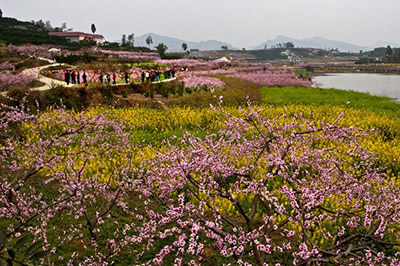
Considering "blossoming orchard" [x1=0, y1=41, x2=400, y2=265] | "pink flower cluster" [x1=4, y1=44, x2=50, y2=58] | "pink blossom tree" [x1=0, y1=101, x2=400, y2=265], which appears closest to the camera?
"pink blossom tree" [x1=0, y1=101, x2=400, y2=265]

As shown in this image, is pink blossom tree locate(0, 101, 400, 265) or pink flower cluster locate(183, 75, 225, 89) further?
pink flower cluster locate(183, 75, 225, 89)

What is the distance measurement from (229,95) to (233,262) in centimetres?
1841

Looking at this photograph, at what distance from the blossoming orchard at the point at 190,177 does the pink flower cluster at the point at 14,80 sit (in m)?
0.15

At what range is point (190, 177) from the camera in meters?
3.87

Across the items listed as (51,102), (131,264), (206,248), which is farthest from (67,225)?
(51,102)

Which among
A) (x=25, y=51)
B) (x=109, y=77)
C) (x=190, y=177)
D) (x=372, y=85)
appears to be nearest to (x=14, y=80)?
(x=109, y=77)

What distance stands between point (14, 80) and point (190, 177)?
23.8 metres

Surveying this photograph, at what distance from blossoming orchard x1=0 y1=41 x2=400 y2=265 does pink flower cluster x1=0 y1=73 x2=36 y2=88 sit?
0.15 m

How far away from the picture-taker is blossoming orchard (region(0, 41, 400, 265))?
153 inches

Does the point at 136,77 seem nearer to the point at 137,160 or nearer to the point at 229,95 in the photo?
the point at 229,95

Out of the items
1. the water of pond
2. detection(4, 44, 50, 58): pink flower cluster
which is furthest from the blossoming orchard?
the water of pond

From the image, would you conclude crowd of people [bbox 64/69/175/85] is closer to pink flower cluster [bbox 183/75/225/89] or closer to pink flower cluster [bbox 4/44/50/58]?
pink flower cluster [bbox 183/75/225/89]

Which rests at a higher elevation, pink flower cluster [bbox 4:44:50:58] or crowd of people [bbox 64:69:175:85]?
pink flower cluster [bbox 4:44:50:58]

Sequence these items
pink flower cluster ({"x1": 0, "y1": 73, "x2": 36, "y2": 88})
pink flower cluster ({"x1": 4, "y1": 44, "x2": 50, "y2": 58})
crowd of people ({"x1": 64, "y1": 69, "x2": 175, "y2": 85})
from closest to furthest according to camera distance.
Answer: pink flower cluster ({"x1": 0, "y1": 73, "x2": 36, "y2": 88}) → crowd of people ({"x1": 64, "y1": 69, "x2": 175, "y2": 85}) → pink flower cluster ({"x1": 4, "y1": 44, "x2": 50, "y2": 58})
